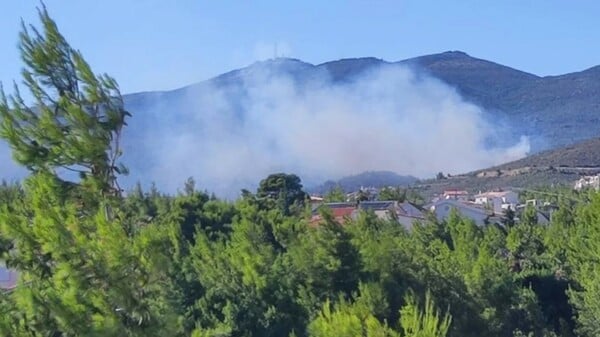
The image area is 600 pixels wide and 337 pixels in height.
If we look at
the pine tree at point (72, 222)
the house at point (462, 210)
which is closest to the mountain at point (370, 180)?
the house at point (462, 210)

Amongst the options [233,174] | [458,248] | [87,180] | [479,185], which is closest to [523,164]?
[479,185]

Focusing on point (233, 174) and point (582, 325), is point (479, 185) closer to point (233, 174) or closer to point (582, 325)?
point (233, 174)

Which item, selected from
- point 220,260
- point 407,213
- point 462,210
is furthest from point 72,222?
point 462,210

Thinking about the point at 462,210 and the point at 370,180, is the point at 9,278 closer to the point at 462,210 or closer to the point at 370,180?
the point at 462,210

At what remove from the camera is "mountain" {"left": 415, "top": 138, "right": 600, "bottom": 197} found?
97438mm

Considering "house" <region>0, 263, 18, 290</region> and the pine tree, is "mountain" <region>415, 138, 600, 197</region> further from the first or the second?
the pine tree

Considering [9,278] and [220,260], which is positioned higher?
[9,278]

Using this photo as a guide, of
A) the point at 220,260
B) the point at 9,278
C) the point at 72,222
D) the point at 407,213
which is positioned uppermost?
the point at 72,222

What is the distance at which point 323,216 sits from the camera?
78.1 feet

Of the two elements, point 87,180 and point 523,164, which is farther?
point 523,164

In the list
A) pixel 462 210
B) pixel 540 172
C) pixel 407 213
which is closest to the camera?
pixel 407 213

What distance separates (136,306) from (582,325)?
19025 millimetres

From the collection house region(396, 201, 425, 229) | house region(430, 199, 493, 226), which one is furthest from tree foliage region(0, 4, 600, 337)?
house region(430, 199, 493, 226)

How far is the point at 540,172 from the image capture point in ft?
341
